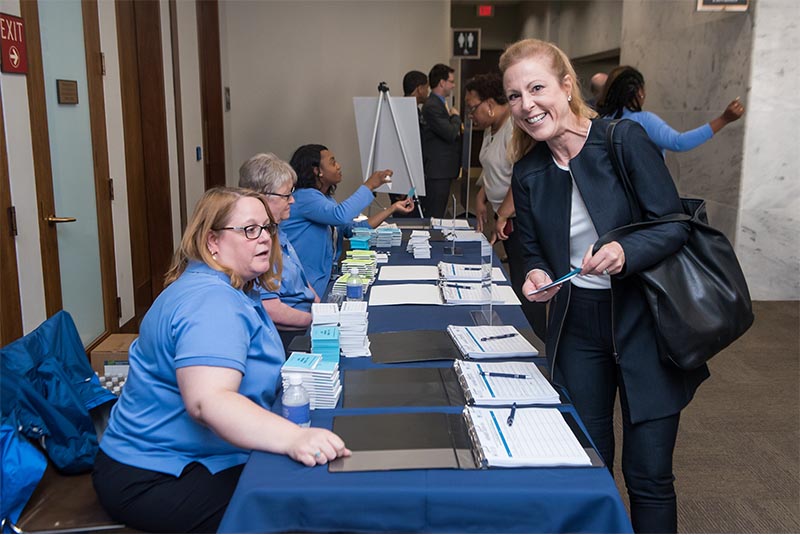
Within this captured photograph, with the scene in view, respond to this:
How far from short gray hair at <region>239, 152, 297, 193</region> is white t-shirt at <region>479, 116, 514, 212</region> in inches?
55.8

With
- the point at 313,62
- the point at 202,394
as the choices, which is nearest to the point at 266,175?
the point at 202,394

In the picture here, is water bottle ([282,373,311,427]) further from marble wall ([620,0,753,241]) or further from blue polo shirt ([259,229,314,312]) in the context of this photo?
marble wall ([620,0,753,241])

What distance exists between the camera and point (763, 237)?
5512mm

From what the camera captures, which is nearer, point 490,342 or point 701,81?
point 490,342

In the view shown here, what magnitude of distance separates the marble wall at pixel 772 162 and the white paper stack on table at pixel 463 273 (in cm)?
310

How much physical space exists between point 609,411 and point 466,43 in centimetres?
552

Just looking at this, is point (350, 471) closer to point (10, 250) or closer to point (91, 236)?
point (10, 250)

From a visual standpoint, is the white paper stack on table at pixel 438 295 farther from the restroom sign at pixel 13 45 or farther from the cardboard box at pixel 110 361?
the restroom sign at pixel 13 45

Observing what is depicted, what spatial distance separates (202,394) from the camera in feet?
4.82

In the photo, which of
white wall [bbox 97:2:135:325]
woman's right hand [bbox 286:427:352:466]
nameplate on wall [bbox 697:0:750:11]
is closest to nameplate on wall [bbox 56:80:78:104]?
white wall [bbox 97:2:135:325]

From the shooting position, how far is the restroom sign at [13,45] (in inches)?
109

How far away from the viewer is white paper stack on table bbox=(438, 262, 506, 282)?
302 cm

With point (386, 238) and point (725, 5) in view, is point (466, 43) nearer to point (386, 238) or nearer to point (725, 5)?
point (725, 5)

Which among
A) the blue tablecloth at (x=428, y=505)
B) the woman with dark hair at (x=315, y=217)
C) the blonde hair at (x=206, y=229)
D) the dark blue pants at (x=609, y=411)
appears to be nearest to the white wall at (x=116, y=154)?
the woman with dark hair at (x=315, y=217)
